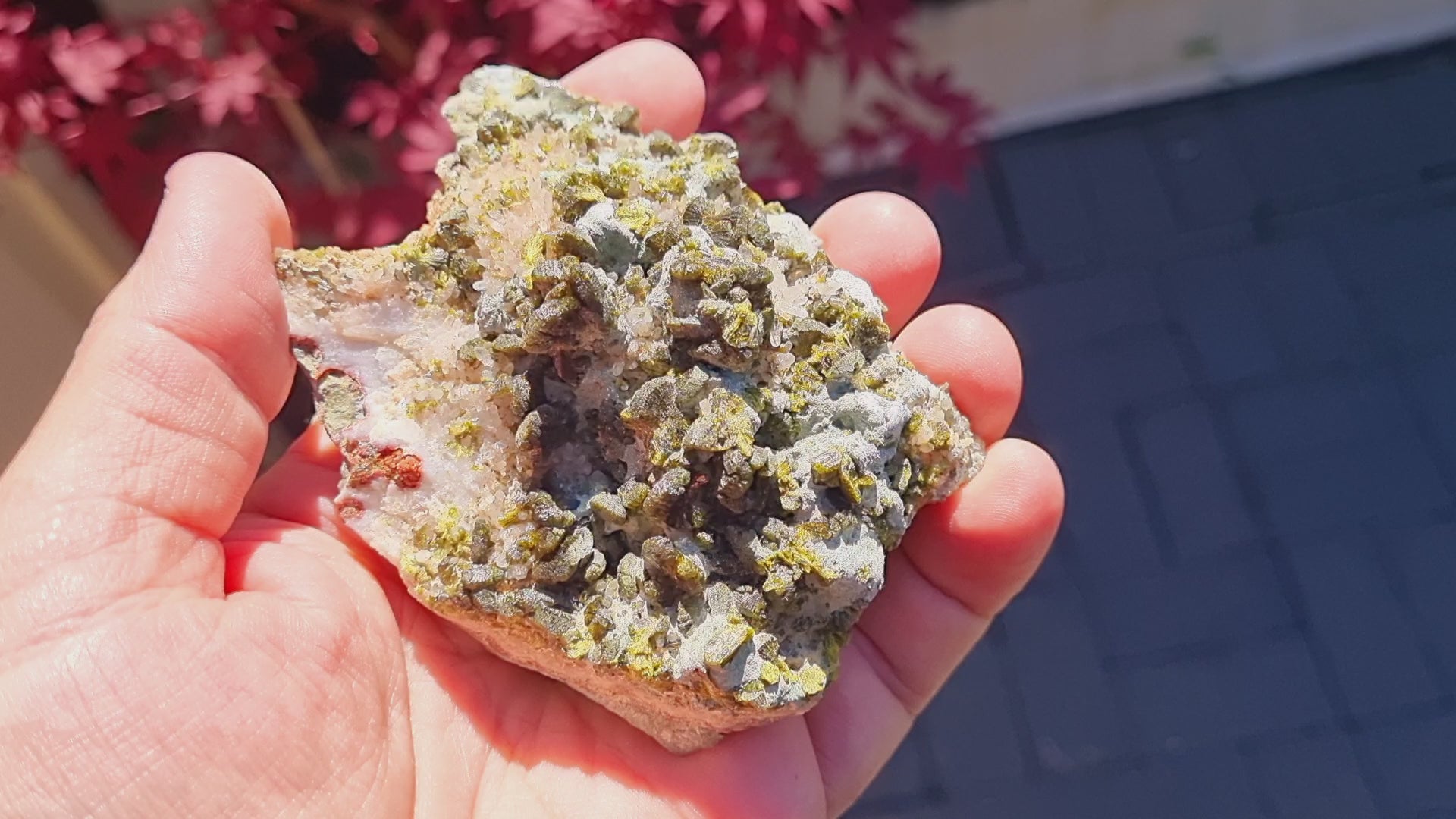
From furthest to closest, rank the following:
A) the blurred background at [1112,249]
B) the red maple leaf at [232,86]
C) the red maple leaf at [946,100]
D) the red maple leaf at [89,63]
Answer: the red maple leaf at [946,100] → the blurred background at [1112,249] → the red maple leaf at [232,86] → the red maple leaf at [89,63]

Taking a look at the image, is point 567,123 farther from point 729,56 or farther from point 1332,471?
point 1332,471

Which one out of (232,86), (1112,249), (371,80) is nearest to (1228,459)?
(1112,249)

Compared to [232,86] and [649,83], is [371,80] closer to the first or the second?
[232,86]

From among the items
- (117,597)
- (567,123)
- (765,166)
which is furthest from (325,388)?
(765,166)

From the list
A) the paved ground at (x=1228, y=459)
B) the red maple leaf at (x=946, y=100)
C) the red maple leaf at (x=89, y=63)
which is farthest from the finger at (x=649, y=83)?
the paved ground at (x=1228, y=459)

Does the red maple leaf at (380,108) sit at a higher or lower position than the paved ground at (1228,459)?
higher

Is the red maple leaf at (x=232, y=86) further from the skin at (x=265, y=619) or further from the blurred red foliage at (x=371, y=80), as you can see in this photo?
the skin at (x=265, y=619)

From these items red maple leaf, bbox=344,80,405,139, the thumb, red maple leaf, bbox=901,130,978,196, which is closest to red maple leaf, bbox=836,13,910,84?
red maple leaf, bbox=901,130,978,196
